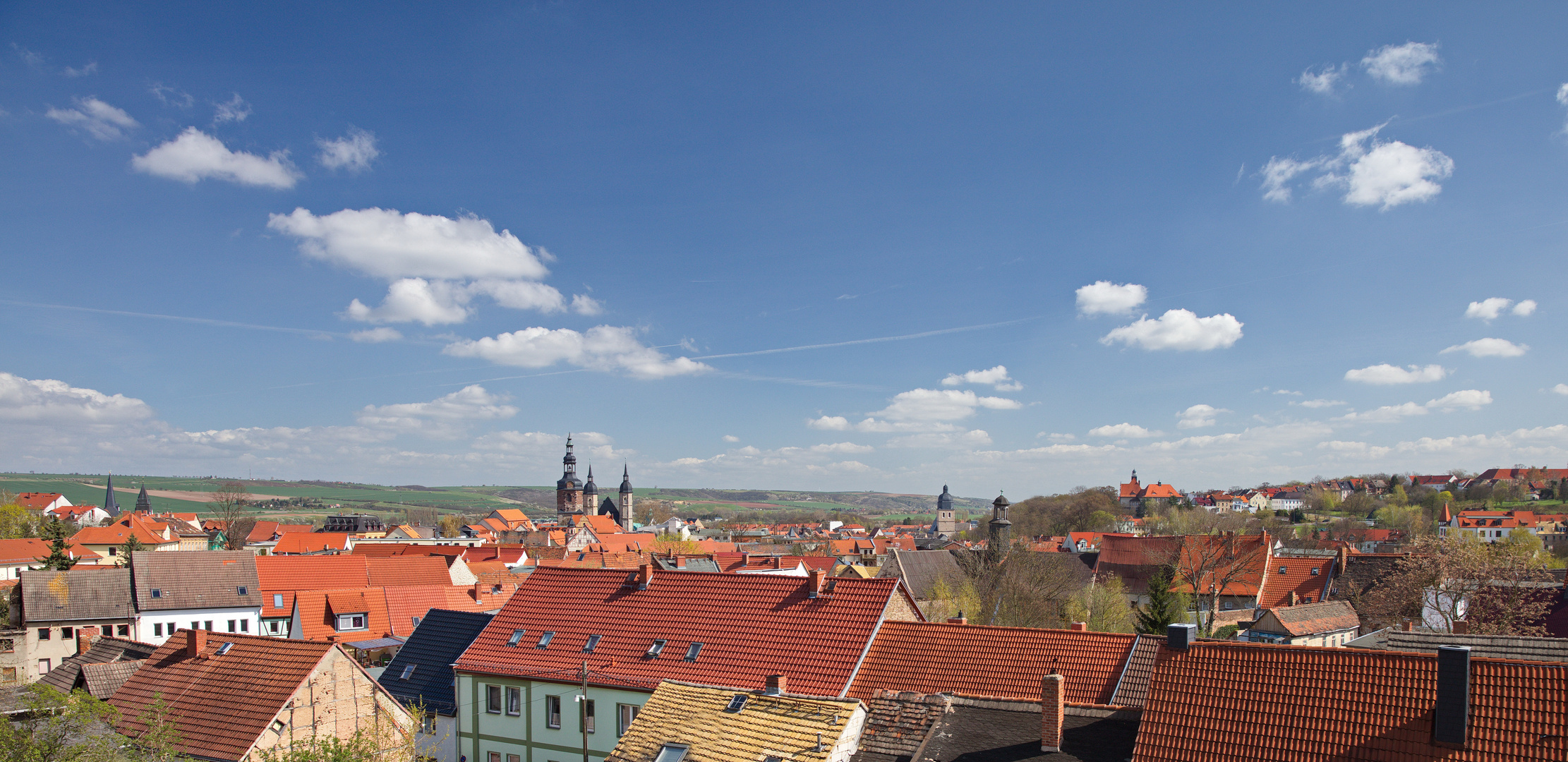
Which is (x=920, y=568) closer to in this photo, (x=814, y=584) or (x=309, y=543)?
(x=814, y=584)

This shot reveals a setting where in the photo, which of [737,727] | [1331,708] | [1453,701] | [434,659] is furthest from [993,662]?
[434,659]

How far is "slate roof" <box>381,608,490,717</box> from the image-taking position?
1144 inches

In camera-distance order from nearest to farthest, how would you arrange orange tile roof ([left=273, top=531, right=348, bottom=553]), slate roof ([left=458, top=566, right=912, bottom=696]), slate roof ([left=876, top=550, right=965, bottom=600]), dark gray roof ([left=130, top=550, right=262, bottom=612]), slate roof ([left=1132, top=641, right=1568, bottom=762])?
1. slate roof ([left=1132, top=641, right=1568, bottom=762])
2. slate roof ([left=458, top=566, right=912, bottom=696])
3. dark gray roof ([left=130, top=550, right=262, bottom=612])
4. slate roof ([left=876, top=550, right=965, bottom=600])
5. orange tile roof ([left=273, top=531, right=348, bottom=553])

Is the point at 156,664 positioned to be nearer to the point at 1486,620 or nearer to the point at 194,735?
the point at 194,735

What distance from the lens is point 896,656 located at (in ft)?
80.6

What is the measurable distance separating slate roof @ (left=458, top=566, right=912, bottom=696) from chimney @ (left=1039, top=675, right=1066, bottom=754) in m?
6.85

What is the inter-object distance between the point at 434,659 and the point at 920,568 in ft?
160

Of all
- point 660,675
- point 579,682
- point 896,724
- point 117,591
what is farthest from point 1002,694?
point 117,591

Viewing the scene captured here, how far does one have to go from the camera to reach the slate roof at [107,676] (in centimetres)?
2530

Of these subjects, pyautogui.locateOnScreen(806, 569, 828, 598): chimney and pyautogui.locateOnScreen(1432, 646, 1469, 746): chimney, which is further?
pyautogui.locateOnScreen(806, 569, 828, 598): chimney

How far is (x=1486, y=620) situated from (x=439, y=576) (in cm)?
6189

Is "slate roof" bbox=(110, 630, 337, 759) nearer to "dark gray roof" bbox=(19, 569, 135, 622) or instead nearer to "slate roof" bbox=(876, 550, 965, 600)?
"dark gray roof" bbox=(19, 569, 135, 622)

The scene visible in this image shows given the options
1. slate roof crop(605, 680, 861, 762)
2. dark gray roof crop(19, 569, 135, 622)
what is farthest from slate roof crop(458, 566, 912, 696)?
dark gray roof crop(19, 569, 135, 622)

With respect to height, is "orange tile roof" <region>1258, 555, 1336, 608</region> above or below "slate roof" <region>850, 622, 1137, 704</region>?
below
